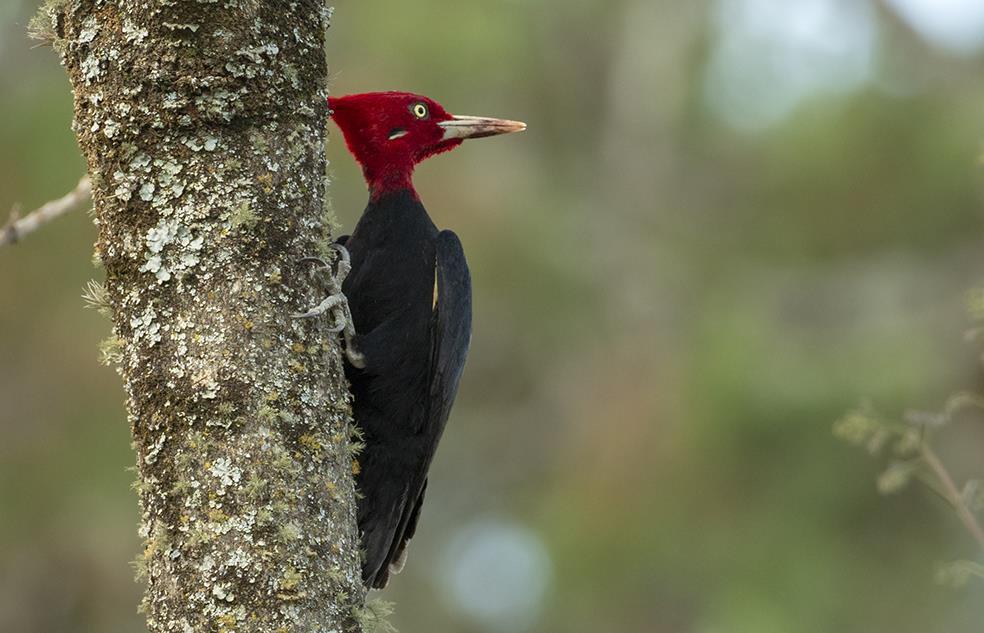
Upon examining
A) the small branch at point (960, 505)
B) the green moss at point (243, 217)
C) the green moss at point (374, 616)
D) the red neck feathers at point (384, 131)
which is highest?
the red neck feathers at point (384, 131)

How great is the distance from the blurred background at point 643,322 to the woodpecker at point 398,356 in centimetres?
275

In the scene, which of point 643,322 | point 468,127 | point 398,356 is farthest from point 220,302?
point 643,322

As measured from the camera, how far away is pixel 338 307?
2.55 metres

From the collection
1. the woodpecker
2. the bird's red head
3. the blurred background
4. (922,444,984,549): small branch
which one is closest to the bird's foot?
the woodpecker

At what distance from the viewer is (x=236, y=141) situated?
2.00 m

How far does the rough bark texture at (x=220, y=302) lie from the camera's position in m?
1.82

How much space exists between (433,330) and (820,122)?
5.45 meters

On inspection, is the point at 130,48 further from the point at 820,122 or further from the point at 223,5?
the point at 820,122

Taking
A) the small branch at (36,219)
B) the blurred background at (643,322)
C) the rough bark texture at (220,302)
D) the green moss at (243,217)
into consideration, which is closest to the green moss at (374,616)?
the rough bark texture at (220,302)

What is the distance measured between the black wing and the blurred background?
287cm

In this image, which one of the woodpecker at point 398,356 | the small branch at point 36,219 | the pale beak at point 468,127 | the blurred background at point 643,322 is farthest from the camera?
the blurred background at point 643,322

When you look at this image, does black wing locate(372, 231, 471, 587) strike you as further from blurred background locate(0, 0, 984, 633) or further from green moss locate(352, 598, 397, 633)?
blurred background locate(0, 0, 984, 633)

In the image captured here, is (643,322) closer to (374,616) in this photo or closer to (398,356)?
(398,356)

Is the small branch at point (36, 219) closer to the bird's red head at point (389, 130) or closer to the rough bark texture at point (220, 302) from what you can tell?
the rough bark texture at point (220, 302)
